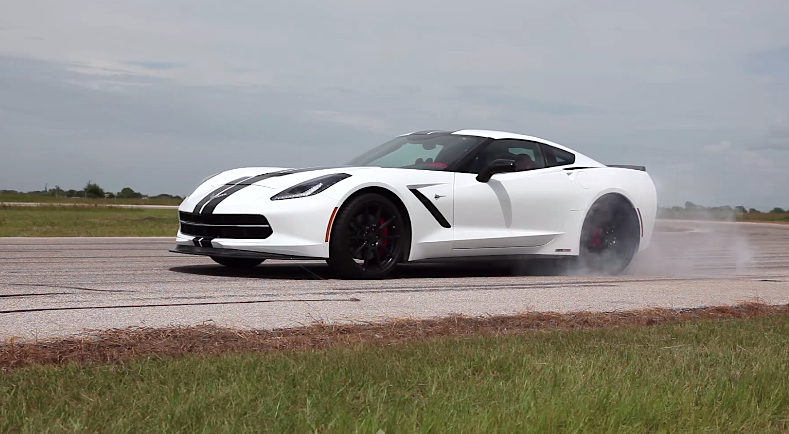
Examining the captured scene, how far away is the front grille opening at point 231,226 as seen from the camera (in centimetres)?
724

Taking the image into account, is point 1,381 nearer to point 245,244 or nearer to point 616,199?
point 245,244

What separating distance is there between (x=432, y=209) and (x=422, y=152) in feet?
2.71

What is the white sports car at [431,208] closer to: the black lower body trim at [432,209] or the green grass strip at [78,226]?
the black lower body trim at [432,209]

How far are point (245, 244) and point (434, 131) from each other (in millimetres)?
2692

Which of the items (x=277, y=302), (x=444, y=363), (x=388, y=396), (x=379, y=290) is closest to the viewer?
(x=388, y=396)

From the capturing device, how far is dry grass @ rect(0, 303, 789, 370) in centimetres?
393

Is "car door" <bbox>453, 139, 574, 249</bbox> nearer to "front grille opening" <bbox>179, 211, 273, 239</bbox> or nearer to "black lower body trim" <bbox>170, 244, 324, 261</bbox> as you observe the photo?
"black lower body trim" <bbox>170, 244, 324, 261</bbox>

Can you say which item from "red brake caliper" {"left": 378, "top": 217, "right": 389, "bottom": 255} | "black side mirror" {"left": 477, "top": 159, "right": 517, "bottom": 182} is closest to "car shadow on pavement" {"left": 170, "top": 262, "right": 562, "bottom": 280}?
"red brake caliper" {"left": 378, "top": 217, "right": 389, "bottom": 255}

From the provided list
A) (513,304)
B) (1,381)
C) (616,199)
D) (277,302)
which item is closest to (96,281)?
(277,302)

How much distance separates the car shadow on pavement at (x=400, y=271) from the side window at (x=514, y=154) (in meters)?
1.09

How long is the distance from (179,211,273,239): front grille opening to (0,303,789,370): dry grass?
238cm

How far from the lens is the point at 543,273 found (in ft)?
30.5

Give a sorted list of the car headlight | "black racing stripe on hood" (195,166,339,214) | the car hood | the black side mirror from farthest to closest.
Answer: the black side mirror → the car hood → "black racing stripe on hood" (195,166,339,214) → the car headlight

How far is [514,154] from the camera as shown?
877cm
